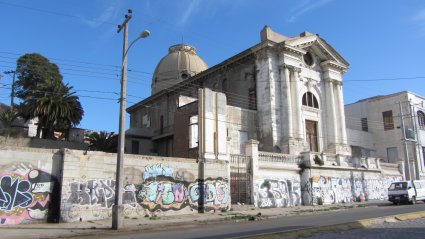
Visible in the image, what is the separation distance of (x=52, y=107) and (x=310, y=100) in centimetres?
2580

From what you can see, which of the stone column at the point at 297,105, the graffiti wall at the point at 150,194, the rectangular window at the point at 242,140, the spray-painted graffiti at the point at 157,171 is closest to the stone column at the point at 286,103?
the stone column at the point at 297,105

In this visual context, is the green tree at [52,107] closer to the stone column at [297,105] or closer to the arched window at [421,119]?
the stone column at [297,105]

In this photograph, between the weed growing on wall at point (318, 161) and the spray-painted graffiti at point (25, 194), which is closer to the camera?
the spray-painted graffiti at point (25, 194)

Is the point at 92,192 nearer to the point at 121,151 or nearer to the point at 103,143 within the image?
the point at 121,151

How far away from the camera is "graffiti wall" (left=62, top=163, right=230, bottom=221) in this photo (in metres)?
19.1

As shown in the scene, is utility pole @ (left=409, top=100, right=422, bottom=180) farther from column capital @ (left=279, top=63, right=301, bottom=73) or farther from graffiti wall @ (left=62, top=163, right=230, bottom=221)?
graffiti wall @ (left=62, top=163, right=230, bottom=221)

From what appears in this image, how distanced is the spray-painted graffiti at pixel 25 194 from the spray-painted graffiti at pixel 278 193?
13.9 metres

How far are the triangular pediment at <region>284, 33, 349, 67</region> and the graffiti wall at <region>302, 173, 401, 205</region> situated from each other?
1347 centimetres

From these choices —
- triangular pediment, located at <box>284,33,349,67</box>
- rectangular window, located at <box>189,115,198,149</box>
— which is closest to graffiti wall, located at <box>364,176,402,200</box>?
triangular pediment, located at <box>284,33,349,67</box>

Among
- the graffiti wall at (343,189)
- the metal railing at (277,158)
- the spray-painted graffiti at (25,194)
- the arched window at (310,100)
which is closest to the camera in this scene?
the spray-painted graffiti at (25,194)

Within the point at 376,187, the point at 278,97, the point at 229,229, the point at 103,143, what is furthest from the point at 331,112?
the point at 229,229

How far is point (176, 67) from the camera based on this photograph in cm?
5322

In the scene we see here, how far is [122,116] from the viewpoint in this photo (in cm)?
1745

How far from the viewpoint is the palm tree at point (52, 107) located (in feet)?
125
